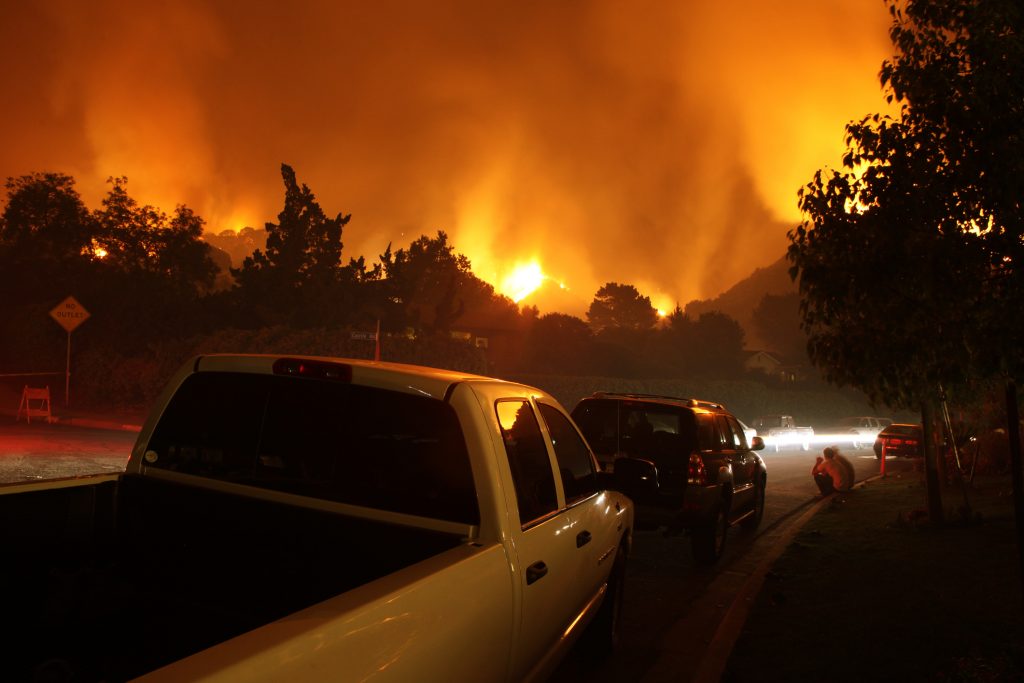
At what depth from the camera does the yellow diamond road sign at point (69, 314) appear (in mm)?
24141

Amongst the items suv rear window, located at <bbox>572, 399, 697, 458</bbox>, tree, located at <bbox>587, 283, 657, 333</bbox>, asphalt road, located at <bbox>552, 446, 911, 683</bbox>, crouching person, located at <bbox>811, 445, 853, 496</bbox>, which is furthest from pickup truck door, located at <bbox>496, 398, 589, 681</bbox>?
tree, located at <bbox>587, 283, 657, 333</bbox>

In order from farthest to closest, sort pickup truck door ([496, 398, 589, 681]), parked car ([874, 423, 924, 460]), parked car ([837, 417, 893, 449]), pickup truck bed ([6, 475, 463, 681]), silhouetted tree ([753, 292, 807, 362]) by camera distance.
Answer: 1. silhouetted tree ([753, 292, 807, 362])
2. parked car ([837, 417, 893, 449])
3. parked car ([874, 423, 924, 460])
4. pickup truck door ([496, 398, 589, 681])
5. pickup truck bed ([6, 475, 463, 681])

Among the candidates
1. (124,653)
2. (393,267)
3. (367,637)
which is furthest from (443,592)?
(393,267)

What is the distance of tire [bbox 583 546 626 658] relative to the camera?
5.18 metres

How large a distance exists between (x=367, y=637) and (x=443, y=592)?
43 centimetres

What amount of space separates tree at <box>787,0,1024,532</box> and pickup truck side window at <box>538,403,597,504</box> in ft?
9.77

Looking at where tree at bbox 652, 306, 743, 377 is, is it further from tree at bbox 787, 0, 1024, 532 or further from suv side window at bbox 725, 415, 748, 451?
tree at bbox 787, 0, 1024, 532

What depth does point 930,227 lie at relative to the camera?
6.65 meters

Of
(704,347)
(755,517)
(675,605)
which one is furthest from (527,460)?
(704,347)

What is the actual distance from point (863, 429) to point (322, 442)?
4243 cm

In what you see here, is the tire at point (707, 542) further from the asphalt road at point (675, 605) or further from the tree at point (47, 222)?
the tree at point (47, 222)

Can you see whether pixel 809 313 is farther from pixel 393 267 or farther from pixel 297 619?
pixel 393 267

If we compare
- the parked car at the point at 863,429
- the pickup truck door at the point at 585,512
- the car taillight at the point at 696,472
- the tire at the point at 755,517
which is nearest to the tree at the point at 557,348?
the parked car at the point at 863,429

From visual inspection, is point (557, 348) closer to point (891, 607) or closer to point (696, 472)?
point (696, 472)
